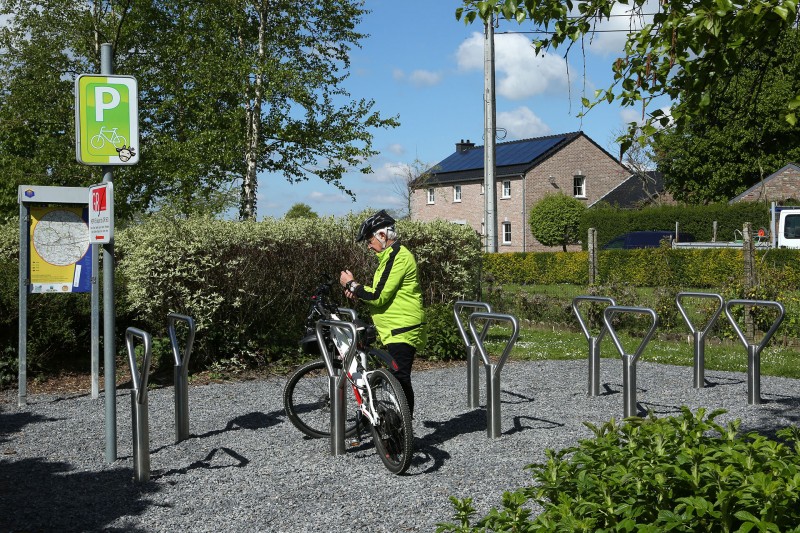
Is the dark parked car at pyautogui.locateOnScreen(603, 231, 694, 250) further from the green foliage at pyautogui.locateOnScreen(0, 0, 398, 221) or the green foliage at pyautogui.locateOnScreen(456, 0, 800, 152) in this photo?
the green foliage at pyautogui.locateOnScreen(456, 0, 800, 152)

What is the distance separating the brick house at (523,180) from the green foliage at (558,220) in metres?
1.83

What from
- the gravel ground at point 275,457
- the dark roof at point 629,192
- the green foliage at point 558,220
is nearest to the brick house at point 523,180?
the dark roof at point 629,192

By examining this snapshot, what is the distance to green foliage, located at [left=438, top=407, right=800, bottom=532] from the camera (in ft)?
8.37

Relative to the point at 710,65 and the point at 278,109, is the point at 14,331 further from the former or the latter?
the point at 278,109

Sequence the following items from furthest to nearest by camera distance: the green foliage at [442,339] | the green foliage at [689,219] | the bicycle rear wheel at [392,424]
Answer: the green foliage at [689,219] → the green foliage at [442,339] → the bicycle rear wheel at [392,424]

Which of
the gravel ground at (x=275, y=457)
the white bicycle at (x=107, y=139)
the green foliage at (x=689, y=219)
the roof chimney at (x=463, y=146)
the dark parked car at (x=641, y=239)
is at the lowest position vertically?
the gravel ground at (x=275, y=457)

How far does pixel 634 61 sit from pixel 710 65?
0.41 metres

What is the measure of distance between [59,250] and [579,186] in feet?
168

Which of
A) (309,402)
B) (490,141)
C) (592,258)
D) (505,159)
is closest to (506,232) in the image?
(505,159)

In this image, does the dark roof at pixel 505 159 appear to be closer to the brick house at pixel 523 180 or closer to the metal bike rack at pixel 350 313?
the brick house at pixel 523 180

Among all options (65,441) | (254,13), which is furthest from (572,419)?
(254,13)

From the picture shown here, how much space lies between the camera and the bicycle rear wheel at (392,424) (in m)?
5.65

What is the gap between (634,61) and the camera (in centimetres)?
491

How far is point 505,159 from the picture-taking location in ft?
192
